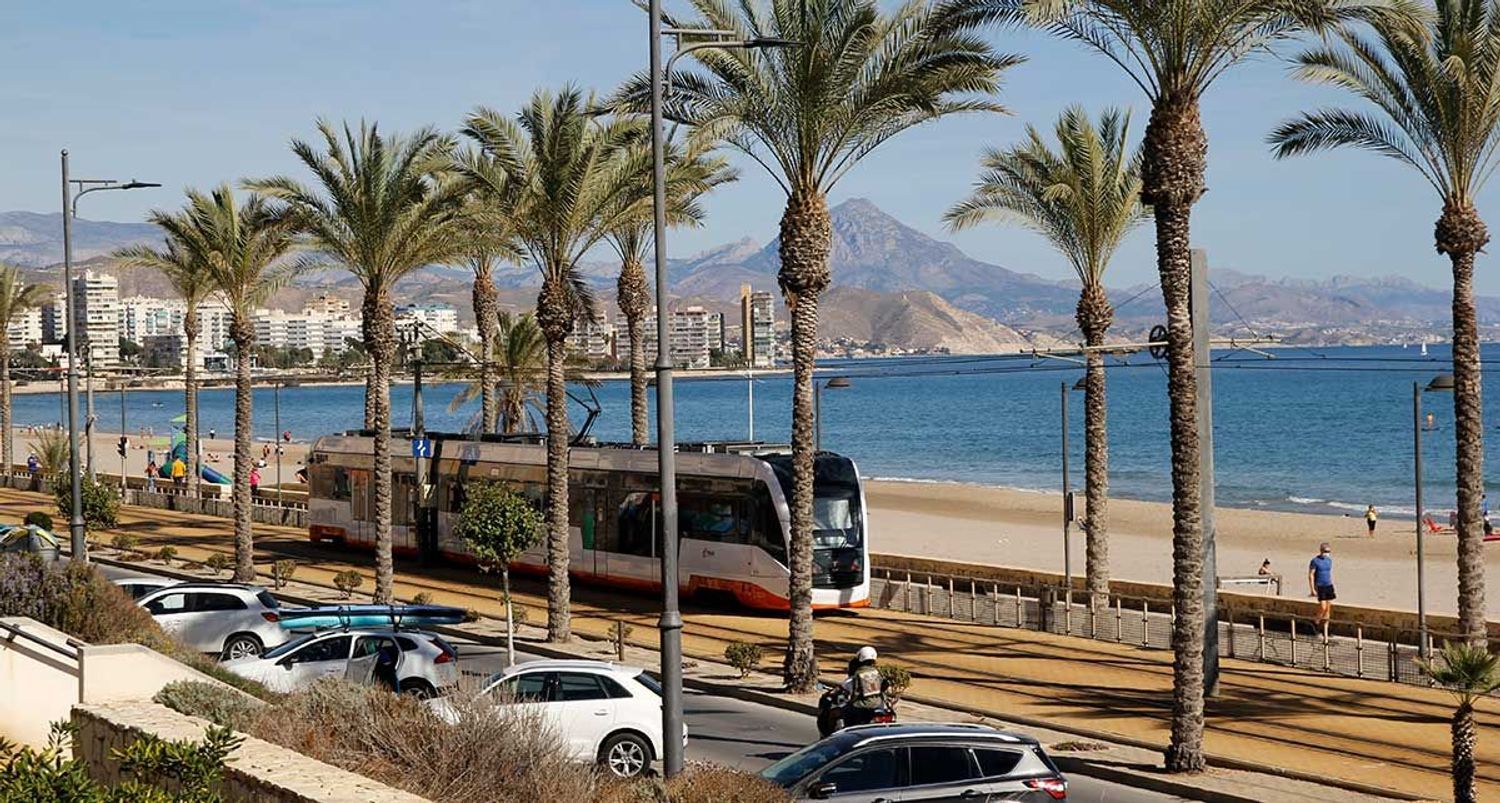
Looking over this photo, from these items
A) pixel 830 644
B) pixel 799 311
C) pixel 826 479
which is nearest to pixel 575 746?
pixel 799 311

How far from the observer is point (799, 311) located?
25.9 metres

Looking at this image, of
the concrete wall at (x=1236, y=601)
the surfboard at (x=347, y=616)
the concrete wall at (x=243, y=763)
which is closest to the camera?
the concrete wall at (x=243, y=763)

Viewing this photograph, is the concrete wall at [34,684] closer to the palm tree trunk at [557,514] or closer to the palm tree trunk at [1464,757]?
the palm tree trunk at [1464,757]

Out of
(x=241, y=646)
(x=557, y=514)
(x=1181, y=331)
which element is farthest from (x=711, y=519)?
(x=1181, y=331)

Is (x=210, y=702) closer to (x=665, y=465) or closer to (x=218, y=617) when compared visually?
(x=665, y=465)

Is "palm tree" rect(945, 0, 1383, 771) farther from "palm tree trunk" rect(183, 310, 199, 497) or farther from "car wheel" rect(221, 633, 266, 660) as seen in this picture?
"palm tree trunk" rect(183, 310, 199, 497)

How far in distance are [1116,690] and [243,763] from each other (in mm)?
16542

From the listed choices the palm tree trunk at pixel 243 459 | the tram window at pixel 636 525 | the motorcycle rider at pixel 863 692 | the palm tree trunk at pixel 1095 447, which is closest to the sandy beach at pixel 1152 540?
the palm tree trunk at pixel 1095 447

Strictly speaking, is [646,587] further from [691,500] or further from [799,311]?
[799,311]

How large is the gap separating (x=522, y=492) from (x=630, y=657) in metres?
10.4

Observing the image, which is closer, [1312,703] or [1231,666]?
[1312,703]

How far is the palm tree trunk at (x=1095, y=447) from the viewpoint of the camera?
31875 mm

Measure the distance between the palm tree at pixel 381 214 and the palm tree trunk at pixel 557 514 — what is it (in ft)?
17.5

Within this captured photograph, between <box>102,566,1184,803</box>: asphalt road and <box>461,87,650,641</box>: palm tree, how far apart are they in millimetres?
3706
